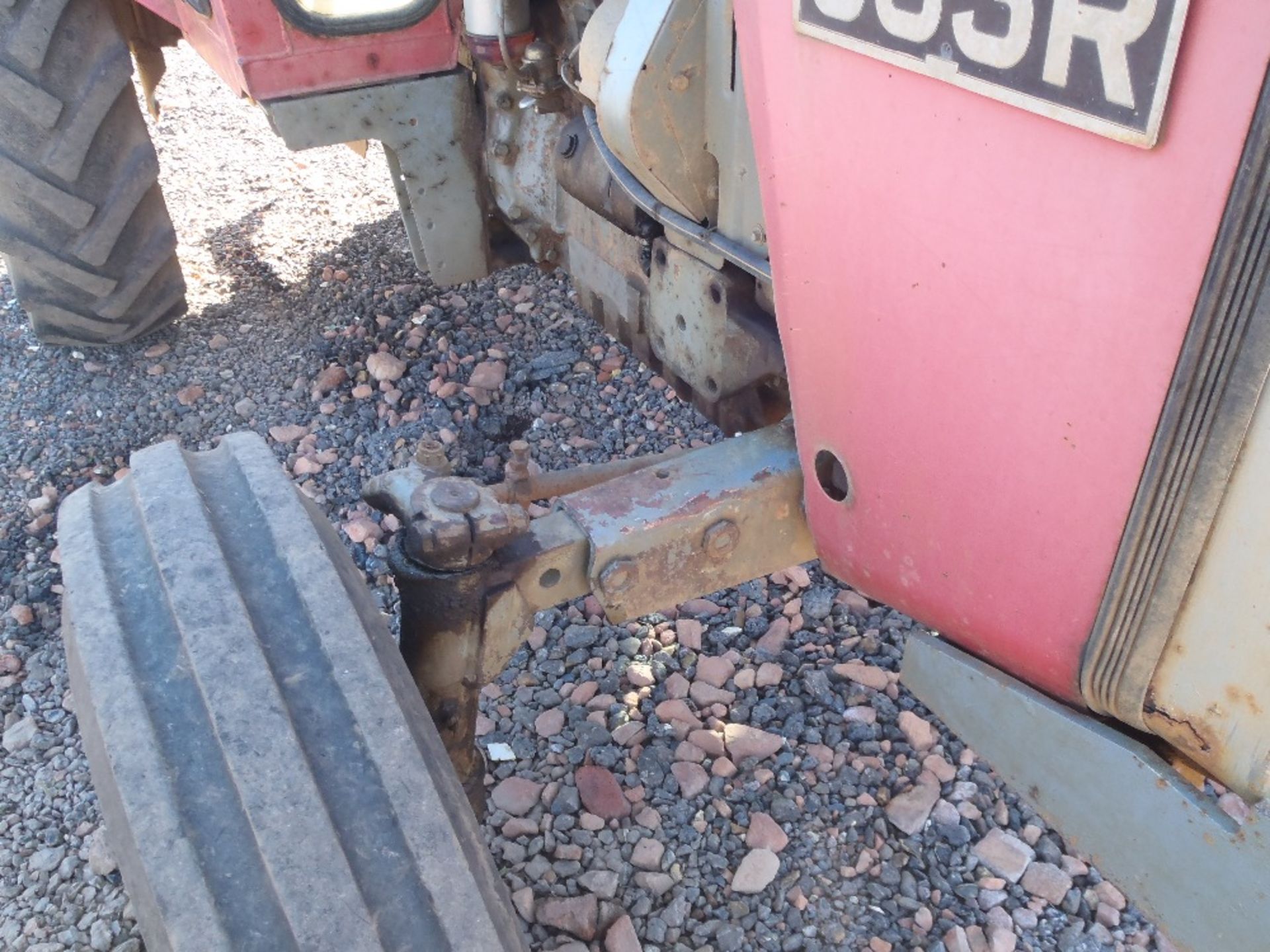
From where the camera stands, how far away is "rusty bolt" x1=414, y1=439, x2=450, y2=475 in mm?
1415

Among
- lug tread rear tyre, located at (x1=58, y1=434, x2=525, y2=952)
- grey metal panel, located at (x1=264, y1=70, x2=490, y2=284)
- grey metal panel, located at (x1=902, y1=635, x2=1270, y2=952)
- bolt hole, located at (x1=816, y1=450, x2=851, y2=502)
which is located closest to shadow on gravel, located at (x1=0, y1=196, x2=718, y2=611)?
grey metal panel, located at (x1=264, y1=70, x2=490, y2=284)

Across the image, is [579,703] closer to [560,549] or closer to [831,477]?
[560,549]

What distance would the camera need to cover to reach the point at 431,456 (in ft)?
4.67

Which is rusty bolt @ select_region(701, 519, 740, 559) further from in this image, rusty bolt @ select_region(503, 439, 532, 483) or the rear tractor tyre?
the rear tractor tyre

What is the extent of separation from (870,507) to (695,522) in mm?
253

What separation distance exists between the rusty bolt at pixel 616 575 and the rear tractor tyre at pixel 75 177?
197 centimetres

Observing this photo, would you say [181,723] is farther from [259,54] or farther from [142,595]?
[259,54]

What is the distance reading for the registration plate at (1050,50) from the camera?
2.64ft

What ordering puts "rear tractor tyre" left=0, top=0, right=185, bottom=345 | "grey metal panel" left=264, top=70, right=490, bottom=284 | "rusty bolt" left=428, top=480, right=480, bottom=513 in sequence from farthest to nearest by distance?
1. "rear tractor tyre" left=0, top=0, right=185, bottom=345
2. "grey metal panel" left=264, top=70, right=490, bottom=284
3. "rusty bolt" left=428, top=480, right=480, bottom=513

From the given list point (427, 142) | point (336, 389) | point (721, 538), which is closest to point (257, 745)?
point (721, 538)

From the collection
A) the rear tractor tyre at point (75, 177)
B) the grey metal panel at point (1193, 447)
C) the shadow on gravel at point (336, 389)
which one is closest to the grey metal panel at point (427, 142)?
the shadow on gravel at point (336, 389)

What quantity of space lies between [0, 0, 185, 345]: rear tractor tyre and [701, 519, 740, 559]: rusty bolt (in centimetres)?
202

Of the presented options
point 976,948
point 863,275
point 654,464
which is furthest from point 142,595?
point 976,948

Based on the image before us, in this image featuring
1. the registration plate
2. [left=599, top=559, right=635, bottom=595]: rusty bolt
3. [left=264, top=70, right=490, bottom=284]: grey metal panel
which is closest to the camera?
the registration plate
